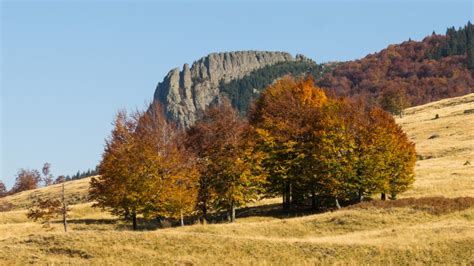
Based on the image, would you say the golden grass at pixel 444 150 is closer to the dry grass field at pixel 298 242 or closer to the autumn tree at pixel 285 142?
the dry grass field at pixel 298 242

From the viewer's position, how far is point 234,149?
185 ft

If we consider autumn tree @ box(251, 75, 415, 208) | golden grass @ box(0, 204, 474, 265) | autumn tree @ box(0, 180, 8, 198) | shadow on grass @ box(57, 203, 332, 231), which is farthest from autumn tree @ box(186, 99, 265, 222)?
autumn tree @ box(0, 180, 8, 198)

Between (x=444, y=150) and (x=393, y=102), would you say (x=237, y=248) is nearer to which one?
(x=444, y=150)

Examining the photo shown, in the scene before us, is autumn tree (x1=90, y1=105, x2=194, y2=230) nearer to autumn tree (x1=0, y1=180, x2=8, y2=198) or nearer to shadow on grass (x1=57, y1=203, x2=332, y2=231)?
shadow on grass (x1=57, y1=203, x2=332, y2=231)

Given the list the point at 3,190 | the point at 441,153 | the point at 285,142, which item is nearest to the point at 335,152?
the point at 285,142

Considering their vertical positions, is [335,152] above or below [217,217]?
above

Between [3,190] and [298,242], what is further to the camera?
[3,190]

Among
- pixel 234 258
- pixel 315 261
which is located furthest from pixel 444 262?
pixel 234 258

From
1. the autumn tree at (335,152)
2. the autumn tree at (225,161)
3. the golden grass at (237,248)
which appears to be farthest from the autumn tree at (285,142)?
the golden grass at (237,248)

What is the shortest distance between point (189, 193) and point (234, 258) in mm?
20347

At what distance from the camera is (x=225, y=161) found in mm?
55750

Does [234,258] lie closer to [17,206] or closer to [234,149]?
[234,149]

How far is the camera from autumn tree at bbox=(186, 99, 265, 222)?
55688 mm

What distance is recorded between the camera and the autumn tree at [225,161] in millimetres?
55688
